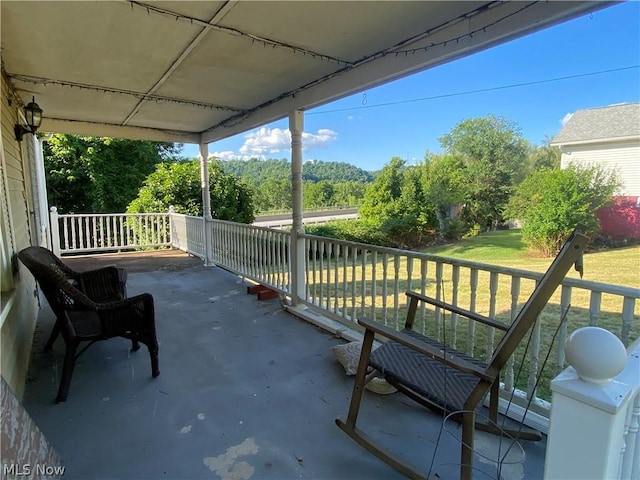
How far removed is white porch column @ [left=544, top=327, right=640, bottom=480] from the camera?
768 mm

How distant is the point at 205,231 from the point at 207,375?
417 centimetres

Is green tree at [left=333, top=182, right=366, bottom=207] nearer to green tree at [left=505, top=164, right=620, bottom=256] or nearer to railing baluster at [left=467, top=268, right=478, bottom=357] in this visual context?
green tree at [left=505, top=164, right=620, bottom=256]

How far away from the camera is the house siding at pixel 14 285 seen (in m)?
2.08

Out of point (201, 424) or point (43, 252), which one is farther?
point (43, 252)

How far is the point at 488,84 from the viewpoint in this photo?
1741 centimetres

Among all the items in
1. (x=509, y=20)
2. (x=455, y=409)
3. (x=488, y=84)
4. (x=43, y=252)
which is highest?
(x=488, y=84)

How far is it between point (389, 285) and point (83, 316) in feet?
14.4

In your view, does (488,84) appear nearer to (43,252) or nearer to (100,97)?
(100,97)

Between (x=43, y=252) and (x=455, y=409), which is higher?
(x=43, y=252)

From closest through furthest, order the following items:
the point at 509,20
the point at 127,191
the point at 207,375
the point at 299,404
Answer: the point at 509,20 < the point at 299,404 < the point at 207,375 < the point at 127,191

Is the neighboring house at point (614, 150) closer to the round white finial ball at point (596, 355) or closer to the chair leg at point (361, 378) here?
the chair leg at point (361, 378)

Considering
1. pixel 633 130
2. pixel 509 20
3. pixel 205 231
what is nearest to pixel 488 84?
pixel 633 130

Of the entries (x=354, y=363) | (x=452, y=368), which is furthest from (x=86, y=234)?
(x=452, y=368)

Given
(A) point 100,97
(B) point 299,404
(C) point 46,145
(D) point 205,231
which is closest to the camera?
(B) point 299,404
